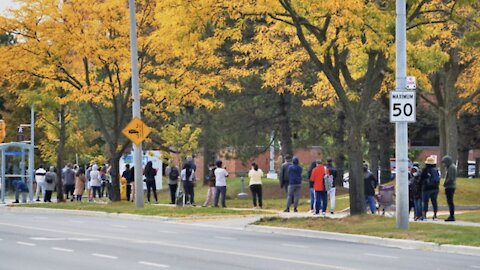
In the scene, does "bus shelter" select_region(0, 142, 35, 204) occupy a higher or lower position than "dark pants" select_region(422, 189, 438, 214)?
higher

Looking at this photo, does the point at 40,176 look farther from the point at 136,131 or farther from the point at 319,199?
the point at 319,199

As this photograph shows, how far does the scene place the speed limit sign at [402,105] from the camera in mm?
24234

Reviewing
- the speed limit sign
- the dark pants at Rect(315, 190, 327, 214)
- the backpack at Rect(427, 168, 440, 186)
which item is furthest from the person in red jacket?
the speed limit sign

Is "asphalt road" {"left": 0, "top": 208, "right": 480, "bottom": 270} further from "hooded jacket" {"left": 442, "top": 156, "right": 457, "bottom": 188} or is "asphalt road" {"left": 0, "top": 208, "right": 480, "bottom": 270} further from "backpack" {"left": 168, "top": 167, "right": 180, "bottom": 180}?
"backpack" {"left": 168, "top": 167, "right": 180, "bottom": 180}

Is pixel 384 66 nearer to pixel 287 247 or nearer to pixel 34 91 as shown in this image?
pixel 287 247

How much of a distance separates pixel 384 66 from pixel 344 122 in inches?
925

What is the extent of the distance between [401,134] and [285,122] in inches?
967

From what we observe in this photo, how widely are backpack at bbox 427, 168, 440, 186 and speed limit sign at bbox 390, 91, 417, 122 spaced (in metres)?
5.31

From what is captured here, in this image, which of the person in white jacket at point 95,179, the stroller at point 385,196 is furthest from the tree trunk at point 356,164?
→ the person in white jacket at point 95,179

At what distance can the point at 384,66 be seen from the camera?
90.9ft

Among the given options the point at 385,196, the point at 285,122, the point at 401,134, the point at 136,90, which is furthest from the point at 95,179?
the point at 401,134

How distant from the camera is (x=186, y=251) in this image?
66.7 feet

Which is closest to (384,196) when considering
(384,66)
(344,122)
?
(384,66)

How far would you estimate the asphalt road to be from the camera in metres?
17.6
